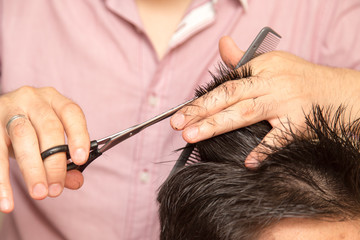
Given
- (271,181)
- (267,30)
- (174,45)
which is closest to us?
(271,181)

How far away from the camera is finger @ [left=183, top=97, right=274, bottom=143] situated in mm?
599

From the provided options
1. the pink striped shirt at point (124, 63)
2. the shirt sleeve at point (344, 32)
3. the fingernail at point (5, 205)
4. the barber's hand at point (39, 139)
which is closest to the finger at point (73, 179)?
the barber's hand at point (39, 139)

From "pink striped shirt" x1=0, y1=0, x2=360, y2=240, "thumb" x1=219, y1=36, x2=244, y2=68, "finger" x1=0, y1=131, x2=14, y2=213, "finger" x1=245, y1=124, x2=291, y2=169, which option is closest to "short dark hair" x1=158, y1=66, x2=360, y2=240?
"finger" x1=245, y1=124, x2=291, y2=169

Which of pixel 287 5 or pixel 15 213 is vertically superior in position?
pixel 287 5

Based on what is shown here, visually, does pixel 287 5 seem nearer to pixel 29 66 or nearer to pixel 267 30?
pixel 267 30

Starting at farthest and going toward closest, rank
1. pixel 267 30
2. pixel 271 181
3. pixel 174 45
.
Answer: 1. pixel 174 45
2. pixel 267 30
3. pixel 271 181

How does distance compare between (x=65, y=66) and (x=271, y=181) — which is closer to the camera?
(x=271, y=181)

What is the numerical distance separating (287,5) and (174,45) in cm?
30

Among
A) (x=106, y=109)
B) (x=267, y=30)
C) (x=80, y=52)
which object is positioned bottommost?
(x=106, y=109)

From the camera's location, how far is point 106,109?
40.4 inches

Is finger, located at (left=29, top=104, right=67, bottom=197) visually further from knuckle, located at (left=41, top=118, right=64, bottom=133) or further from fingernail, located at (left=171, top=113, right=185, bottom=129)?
fingernail, located at (left=171, top=113, right=185, bottom=129)

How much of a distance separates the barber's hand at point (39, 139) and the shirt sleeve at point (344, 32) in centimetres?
69

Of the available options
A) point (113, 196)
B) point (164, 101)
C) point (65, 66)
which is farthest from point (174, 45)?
point (113, 196)

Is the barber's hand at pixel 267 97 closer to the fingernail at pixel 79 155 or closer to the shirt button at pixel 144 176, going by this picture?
the fingernail at pixel 79 155
